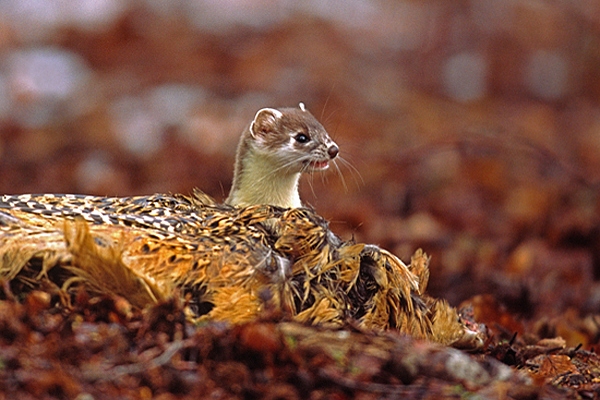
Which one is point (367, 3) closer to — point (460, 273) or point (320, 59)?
point (320, 59)

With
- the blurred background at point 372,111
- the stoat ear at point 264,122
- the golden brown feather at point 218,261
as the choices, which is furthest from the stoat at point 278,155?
the golden brown feather at point 218,261

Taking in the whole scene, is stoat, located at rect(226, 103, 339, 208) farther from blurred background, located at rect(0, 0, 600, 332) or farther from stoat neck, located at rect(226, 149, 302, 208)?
blurred background, located at rect(0, 0, 600, 332)

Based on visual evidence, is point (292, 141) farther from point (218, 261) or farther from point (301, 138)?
point (218, 261)

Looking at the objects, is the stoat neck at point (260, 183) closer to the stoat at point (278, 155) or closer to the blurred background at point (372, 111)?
the stoat at point (278, 155)

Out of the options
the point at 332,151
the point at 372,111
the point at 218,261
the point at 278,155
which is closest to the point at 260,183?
the point at 278,155

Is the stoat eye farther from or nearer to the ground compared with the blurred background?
farther from the ground

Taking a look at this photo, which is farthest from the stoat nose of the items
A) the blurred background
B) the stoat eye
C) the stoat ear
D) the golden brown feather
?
the golden brown feather
